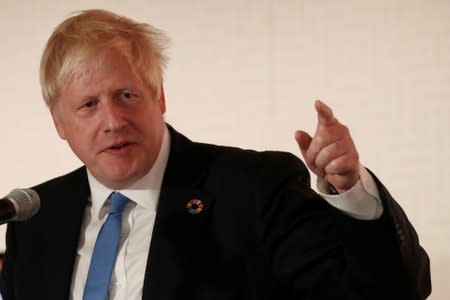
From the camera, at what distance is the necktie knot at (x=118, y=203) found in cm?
174

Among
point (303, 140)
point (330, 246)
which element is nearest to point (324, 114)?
point (303, 140)

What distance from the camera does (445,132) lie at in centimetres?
262

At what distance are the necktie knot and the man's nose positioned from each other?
19 cm

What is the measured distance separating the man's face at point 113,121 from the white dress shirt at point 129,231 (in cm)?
5

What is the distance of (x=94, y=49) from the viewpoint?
168 cm

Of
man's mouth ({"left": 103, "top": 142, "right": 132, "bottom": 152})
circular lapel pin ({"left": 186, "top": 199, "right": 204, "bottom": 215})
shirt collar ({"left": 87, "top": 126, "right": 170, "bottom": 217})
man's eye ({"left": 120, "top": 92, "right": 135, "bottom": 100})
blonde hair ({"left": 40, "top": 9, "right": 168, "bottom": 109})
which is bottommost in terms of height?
circular lapel pin ({"left": 186, "top": 199, "right": 204, "bottom": 215})

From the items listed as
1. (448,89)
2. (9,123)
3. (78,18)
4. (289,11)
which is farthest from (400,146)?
(9,123)

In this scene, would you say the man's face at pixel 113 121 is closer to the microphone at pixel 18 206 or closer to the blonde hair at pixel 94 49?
the blonde hair at pixel 94 49

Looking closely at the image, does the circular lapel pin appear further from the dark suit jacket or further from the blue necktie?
the blue necktie

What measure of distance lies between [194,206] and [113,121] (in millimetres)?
288

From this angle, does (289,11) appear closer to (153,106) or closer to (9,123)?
(153,106)

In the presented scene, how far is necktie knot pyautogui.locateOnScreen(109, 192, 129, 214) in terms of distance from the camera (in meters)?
1.74

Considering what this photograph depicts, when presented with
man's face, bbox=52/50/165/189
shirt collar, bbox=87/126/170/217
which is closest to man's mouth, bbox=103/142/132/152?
man's face, bbox=52/50/165/189

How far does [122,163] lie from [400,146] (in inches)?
54.1
